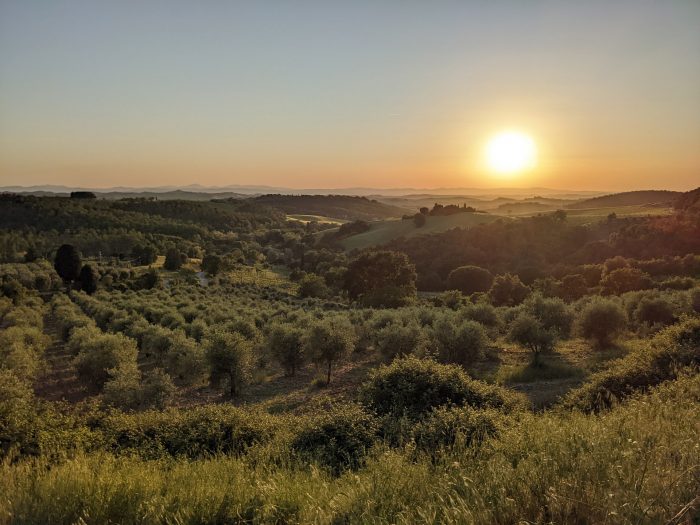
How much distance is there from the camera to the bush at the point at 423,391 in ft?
44.3

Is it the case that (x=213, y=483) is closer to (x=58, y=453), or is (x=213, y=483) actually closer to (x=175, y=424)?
(x=58, y=453)

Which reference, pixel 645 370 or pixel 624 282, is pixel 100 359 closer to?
pixel 645 370

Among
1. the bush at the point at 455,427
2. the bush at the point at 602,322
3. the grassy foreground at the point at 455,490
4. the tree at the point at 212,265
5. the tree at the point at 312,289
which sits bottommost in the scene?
the tree at the point at 312,289

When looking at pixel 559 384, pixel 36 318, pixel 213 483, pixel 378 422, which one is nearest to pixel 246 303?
pixel 36 318

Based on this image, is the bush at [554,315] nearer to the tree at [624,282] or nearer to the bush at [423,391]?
the bush at [423,391]

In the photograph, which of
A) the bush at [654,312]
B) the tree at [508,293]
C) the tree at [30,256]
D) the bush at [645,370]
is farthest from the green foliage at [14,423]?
the tree at [30,256]


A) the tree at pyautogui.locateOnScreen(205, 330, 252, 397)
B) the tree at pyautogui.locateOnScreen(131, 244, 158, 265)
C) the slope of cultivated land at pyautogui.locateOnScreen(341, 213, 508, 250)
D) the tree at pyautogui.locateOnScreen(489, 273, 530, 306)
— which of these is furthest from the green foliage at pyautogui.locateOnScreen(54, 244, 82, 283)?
the slope of cultivated land at pyautogui.locateOnScreen(341, 213, 508, 250)

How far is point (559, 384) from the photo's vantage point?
19359mm

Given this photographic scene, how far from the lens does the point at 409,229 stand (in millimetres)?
136500

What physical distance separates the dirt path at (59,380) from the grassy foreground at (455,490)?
17863mm

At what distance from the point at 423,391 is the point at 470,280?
62724 millimetres

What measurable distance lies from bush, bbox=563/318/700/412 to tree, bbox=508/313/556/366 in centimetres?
835

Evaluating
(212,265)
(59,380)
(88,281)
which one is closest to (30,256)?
(88,281)

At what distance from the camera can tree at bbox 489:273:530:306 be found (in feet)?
175
